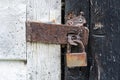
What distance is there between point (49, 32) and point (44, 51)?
0.09 m

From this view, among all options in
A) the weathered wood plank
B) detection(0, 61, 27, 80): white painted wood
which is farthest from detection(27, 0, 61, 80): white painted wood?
the weathered wood plank

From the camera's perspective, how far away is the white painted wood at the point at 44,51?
1.04 m

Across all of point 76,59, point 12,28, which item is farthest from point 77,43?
point 12,28

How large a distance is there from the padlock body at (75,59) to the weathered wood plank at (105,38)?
52 millimetres

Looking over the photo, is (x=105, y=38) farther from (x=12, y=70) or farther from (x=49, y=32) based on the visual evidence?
(x=12, y=70)

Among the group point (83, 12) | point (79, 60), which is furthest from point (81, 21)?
point (79, 60)

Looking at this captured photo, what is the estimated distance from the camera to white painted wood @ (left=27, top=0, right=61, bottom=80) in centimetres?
104

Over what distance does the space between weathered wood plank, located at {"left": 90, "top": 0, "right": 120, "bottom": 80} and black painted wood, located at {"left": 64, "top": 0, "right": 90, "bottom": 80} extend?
0.09ft

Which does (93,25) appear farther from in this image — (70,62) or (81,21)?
(70,62)

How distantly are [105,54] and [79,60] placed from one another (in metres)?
0.10

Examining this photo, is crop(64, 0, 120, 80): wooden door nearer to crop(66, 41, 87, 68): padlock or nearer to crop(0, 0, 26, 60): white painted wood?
crop(66, 41, 87, 68): padlock

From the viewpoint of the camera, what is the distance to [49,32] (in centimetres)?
101

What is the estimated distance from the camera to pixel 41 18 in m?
1.04

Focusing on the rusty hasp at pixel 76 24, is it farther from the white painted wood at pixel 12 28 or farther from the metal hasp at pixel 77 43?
the white painted wood at pixel 12 28
